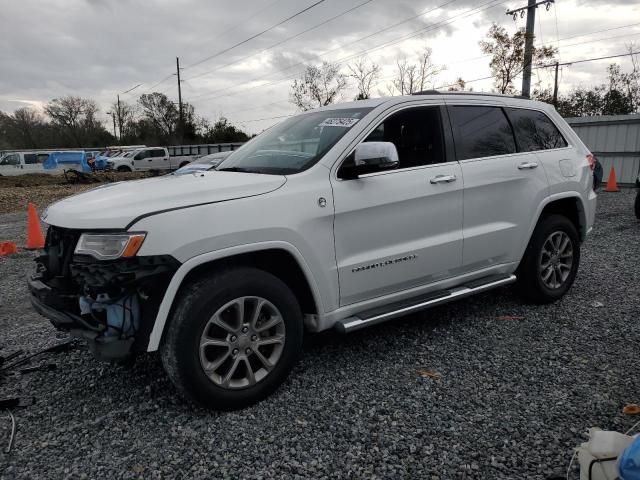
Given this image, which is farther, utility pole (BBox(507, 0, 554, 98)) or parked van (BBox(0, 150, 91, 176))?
parked van (BBox(0, 150, 91, 176))

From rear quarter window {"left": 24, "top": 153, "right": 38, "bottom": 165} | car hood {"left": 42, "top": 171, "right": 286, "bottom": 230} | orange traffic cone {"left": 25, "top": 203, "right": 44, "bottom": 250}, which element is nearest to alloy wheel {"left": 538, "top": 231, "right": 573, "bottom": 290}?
car hood {"left": 42, "top": 171, "right": 286, "bottom": 230}

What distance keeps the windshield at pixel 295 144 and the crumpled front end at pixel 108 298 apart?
1.11m

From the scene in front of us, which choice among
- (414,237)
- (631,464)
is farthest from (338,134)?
(631,464)

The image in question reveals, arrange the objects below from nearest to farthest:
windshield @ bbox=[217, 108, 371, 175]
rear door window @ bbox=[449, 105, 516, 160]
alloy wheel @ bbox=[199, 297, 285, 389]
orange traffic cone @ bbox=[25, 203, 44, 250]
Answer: alloy wheel @ bbox=[199, 297, 285, 389] < windshield @ bbox=[217, 108, 371, 175] < rear door window @ bbox=[449, 105, 516, 160] < orange traffic cone @ bbox=[25, 203, 44, 250]

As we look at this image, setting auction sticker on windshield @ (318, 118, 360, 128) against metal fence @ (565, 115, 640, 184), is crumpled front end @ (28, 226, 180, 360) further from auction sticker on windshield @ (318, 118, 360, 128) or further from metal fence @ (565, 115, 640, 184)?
metal fence @ (565, 115, 640, 184)

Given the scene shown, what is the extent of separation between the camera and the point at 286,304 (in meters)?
2.92

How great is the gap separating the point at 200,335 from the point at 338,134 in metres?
1.61

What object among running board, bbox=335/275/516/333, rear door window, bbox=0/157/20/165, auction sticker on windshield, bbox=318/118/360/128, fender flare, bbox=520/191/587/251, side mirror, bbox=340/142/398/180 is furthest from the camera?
rear door window, bbox=0/157/20/165

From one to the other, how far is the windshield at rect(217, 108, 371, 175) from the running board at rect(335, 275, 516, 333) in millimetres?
1047

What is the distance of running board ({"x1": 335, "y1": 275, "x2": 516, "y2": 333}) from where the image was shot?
316 cm

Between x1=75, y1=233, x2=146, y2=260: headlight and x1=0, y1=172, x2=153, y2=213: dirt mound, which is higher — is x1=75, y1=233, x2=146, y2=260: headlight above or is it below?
above

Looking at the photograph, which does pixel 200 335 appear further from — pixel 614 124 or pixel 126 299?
pixel 614 124

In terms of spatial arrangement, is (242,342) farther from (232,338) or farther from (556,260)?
(556,260)

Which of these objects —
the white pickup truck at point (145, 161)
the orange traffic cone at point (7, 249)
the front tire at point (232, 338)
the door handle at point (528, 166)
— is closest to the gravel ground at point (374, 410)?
the front tire at point (232, 338)
